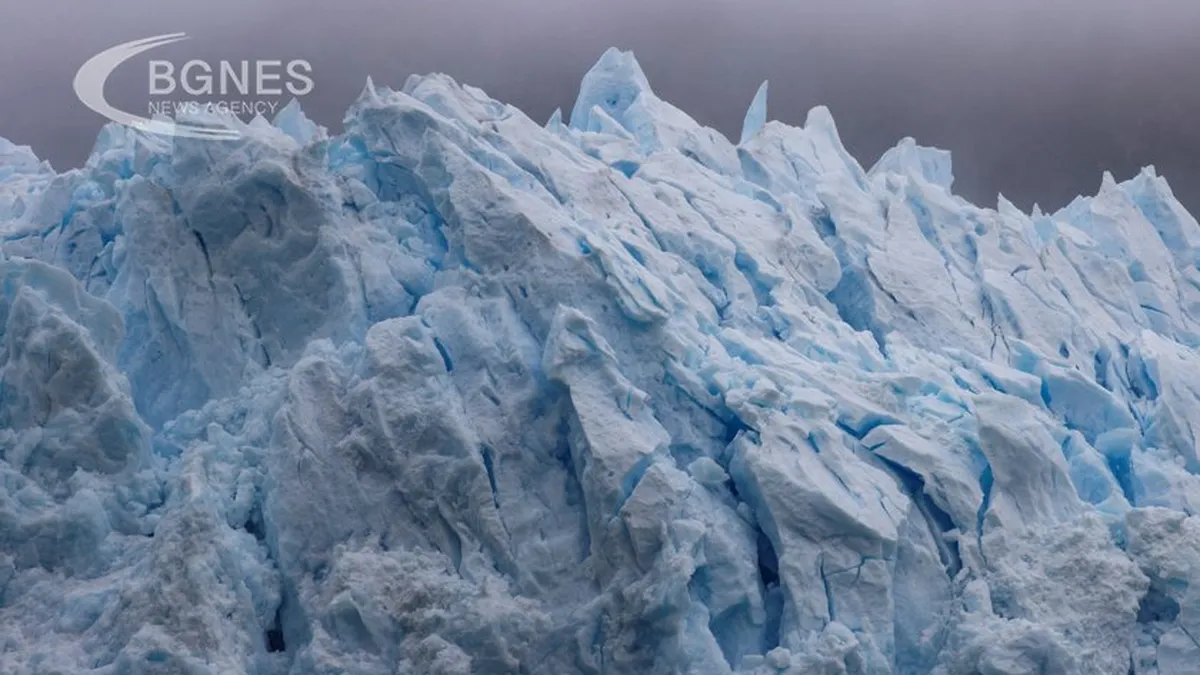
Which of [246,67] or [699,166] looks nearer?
[246,67]

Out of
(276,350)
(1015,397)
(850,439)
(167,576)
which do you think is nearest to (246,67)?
(276,350)

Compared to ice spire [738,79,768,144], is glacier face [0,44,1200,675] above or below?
below

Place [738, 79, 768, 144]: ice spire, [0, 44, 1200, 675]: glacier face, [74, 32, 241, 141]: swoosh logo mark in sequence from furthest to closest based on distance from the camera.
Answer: [738, 79, 768, 144]: ice spire → [74, 32, 241, 141]: swoosh logo mark → [0, 44, 1200, 675]: glacier face

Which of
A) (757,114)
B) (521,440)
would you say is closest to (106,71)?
(521,440)

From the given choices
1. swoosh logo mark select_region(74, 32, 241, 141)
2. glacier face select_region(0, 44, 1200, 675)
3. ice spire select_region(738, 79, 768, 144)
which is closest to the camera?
glacier face select_region(0, 44, 1200, 675)

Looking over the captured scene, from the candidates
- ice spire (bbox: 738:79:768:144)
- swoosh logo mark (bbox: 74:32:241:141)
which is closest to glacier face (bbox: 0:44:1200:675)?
swoosh logo mark (bbox: 74:32:241:141)

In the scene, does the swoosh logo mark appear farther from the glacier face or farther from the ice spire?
the ice spire

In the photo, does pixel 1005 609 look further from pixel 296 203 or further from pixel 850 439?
pixel 296 203

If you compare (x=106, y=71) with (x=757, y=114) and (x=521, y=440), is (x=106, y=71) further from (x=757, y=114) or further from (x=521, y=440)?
(x=757, y=114)
